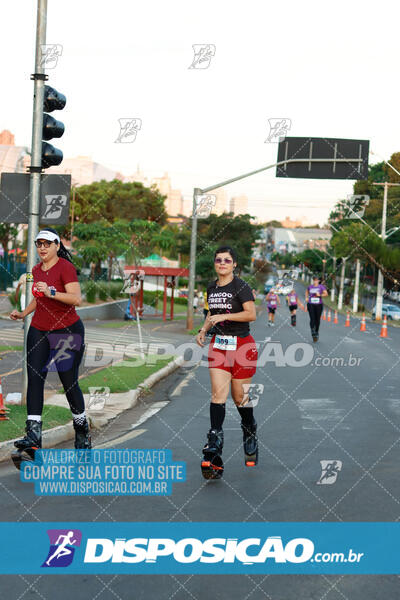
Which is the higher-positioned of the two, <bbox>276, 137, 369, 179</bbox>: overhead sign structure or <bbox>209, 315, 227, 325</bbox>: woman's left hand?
<bbox>276, 137, 369, 179</bbox>: overhead sign structure

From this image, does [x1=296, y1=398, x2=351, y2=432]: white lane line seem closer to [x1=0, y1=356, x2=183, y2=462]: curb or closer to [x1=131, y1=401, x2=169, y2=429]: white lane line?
[x1=131, y1=401, x2=169, y2=429]: white lane line

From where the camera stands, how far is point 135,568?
164 inches

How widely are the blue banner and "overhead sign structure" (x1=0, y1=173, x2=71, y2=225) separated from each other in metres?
4.17

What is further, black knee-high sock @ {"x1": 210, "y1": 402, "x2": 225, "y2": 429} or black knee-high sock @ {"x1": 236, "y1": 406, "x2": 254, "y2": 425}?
black knee-high sock @ {"x1": 236, "y1": 406, "x2": 254, "y2": 425}

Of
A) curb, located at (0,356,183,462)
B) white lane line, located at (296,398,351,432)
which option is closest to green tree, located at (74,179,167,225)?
curb, located at (0,356,183,462)

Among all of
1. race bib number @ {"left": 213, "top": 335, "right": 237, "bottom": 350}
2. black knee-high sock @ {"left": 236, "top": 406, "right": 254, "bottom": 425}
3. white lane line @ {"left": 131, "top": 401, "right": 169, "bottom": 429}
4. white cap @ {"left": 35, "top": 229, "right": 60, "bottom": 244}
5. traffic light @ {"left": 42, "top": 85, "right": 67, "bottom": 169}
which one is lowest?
white lane line @ {"left": 131, "top": 401, "right": 169, "bottom": 429}

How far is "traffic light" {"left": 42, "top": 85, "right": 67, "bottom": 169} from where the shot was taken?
8.16 metres

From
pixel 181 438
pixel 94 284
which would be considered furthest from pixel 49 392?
pixel 94 284

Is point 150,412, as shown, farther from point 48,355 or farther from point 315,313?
point 315,313

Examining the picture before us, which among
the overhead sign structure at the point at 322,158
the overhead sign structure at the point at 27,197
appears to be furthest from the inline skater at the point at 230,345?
the overhead sign structure at the point at 322,158

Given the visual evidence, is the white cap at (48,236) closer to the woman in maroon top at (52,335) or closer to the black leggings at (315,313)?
the woman in maroon top at (52,335)

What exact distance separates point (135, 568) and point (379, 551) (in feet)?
4.75

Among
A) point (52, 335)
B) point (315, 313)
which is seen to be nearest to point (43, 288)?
point (52, 335)

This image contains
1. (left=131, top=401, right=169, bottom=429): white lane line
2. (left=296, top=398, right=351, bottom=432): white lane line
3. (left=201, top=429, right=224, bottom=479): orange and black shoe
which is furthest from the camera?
(left=131, top=401, right=169, bottom=429): white lane line
